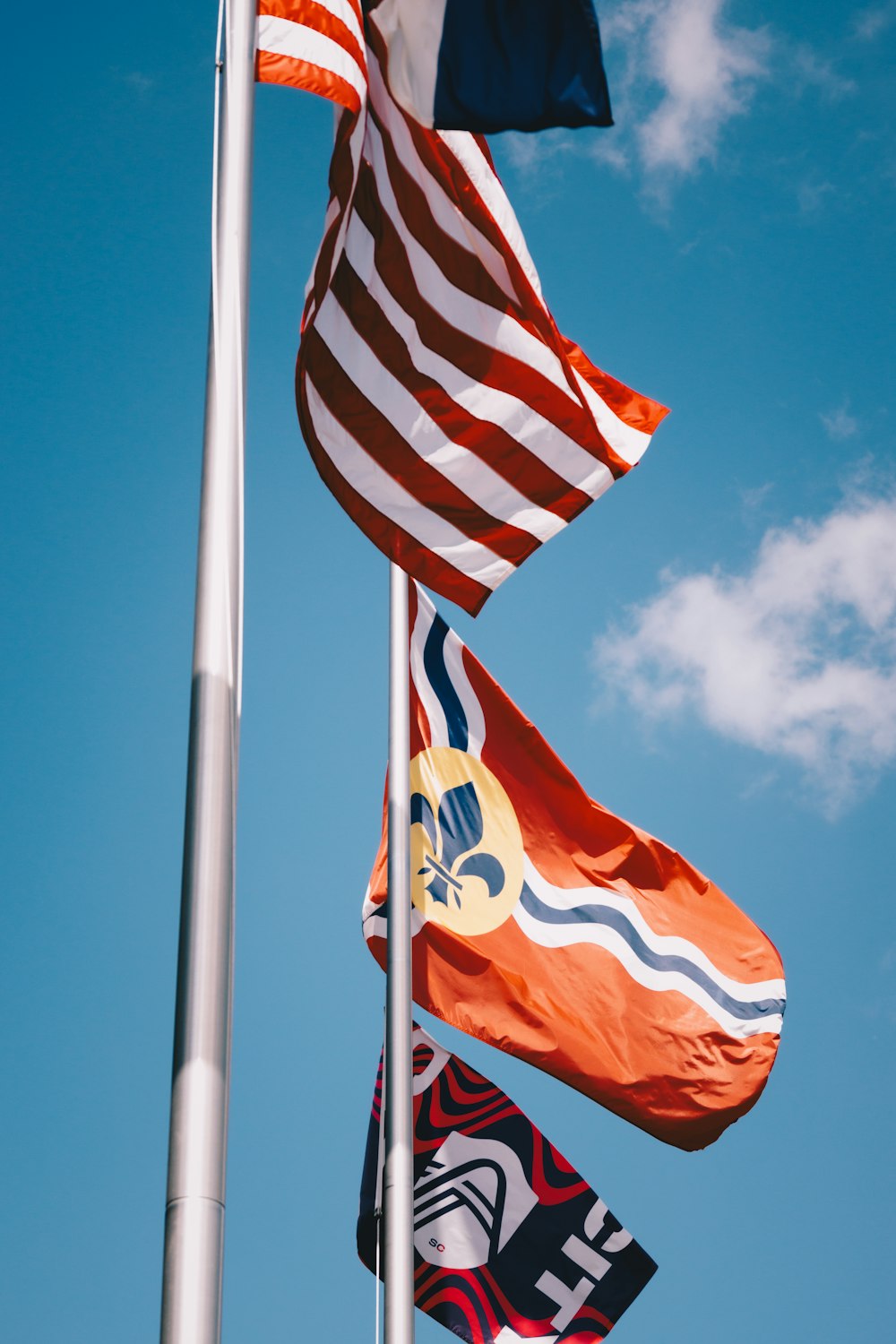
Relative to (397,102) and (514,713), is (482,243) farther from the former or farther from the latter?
(514,713)

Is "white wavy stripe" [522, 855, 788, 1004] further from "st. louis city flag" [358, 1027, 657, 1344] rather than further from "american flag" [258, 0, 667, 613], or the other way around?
"american flag" [258, 0, 667, 613]

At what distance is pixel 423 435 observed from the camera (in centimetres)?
803

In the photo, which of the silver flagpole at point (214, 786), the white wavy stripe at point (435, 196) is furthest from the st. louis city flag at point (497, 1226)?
the silver flagpole at point (214, 786)

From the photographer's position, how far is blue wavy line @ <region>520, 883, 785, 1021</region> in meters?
10.9

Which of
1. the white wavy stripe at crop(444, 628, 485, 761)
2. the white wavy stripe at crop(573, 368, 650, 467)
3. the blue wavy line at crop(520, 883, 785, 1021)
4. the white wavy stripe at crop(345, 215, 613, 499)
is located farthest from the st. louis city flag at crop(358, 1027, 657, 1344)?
the white wavy stripe at crop(573, 368, 650, 467)

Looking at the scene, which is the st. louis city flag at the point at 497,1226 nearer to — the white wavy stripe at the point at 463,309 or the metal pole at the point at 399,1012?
the metal pole at the point at 399,1012

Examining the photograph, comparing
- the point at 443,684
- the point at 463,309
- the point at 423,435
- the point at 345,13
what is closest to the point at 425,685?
the point at 443,684

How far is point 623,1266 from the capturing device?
1088cm

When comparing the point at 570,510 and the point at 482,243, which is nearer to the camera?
the point at 482,243

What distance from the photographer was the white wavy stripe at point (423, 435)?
7.28m

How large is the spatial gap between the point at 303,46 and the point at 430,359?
6.33 feet

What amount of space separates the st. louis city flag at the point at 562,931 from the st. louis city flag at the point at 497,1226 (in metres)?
0.89

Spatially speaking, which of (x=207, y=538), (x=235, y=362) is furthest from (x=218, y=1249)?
(x=235, y=362)

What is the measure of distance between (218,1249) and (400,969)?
5.03 meters
